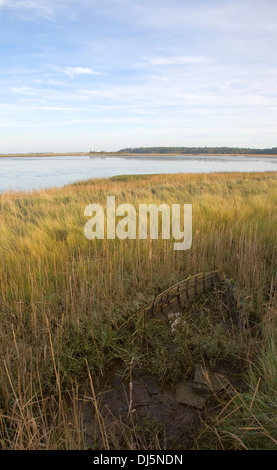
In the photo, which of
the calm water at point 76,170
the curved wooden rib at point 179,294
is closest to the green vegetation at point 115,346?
the curved wooden rib at point 179,294

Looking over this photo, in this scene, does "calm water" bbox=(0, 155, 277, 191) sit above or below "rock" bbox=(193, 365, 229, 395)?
above

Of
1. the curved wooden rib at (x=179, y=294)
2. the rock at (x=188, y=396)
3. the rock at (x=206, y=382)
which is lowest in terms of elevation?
the rock at (x=188, y=396)

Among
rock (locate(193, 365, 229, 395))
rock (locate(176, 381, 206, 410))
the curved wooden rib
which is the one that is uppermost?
the curved wooden rib

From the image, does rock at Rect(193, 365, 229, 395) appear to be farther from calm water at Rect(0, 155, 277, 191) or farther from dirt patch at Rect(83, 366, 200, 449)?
calm water at Rect(0, 155, 277, 191)

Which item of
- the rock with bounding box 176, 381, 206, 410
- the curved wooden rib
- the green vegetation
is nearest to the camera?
the green vegetation

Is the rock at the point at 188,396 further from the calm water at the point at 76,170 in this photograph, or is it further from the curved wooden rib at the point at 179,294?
the calm water at the point at 76,170

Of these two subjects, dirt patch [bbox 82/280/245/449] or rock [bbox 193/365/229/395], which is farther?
rock [bbox 193/365/229/395]

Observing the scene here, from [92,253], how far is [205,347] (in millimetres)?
2507

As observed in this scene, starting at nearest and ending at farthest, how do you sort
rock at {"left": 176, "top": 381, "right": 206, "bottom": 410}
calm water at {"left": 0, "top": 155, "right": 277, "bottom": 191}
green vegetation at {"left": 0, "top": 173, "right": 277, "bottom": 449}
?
green vegetation at {"left": 0, "top": 173, "right": 277, "bottom": 449}
rock at {"left": 176, "top": 381, "right": 206, "bottom": 410}
calm water at {"left": 0, "top": 155, "right": 277, "bottom": 191}

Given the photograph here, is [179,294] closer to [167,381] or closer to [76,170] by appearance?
[167,381]

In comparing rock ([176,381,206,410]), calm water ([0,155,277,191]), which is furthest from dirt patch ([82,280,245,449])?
calm water ([0,155,277,191])
